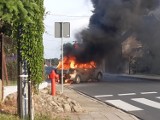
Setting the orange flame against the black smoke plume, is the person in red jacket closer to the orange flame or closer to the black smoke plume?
the orange flame

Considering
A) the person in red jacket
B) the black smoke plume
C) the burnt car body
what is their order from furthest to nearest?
the black smoke plume, the burnt car body, the person in red jacket

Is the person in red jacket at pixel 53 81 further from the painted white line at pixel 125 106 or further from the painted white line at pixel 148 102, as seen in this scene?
the painted white line at pixel 148 102

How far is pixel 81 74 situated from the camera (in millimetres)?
32281

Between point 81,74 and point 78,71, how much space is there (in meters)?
0.38

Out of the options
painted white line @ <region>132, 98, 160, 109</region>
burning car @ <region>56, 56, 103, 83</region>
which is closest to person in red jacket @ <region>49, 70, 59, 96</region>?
painted white line @ <region>132, 98, 160, 109</region>

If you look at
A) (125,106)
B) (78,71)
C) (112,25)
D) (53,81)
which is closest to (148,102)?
(125,106)

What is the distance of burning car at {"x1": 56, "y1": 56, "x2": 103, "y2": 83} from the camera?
103ft

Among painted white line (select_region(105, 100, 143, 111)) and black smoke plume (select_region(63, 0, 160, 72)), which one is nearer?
painted white line (select_region(105, 100, 143, 111))

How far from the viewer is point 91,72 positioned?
33156 mm

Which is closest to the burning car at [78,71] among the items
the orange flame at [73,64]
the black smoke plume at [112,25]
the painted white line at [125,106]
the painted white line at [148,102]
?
the orange flame at [73,64]

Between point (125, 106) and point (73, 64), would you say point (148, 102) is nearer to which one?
point (125, 106)

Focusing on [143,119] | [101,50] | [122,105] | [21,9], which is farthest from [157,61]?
[21,9]

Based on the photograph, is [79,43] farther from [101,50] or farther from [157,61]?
[157,61]

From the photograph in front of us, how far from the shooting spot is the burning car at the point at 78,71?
103ft
